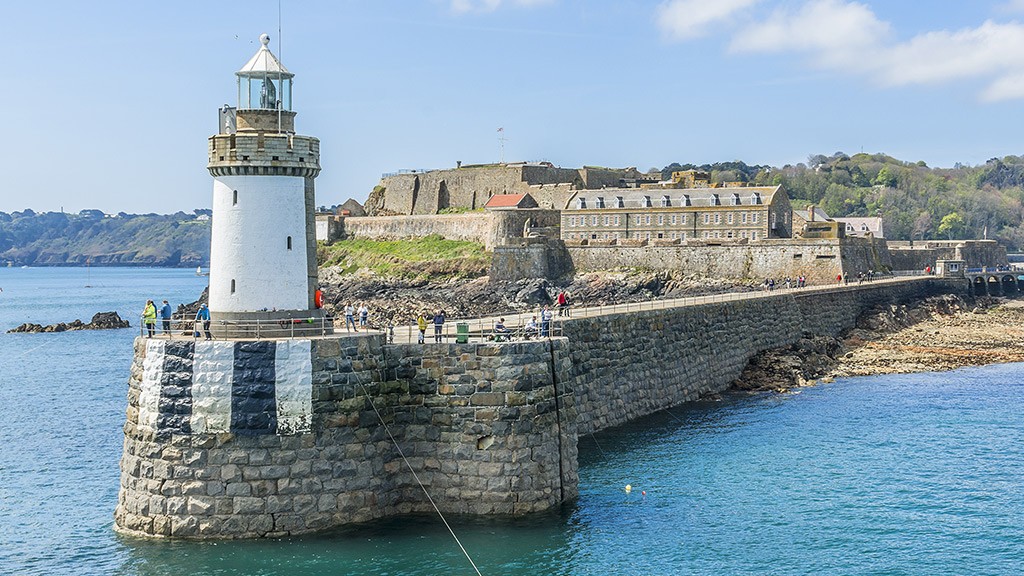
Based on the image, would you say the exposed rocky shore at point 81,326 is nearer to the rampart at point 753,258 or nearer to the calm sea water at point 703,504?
the rampart at point 753,258

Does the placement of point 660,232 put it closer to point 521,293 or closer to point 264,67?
point 521,293

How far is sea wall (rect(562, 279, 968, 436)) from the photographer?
110 ft

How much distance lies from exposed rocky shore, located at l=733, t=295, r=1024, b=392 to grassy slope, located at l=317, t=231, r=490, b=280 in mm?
34828

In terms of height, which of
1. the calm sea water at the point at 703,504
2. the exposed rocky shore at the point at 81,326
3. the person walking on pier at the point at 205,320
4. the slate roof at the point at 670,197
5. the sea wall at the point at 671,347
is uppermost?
the slate roof at the point at 670,197

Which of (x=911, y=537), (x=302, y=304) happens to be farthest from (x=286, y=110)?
(x=911, y=537)

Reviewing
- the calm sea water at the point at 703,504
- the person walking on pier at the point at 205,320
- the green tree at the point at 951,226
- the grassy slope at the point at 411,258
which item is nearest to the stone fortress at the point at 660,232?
the grassy slope at the point at 411,258

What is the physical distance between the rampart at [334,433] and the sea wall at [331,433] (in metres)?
0.03

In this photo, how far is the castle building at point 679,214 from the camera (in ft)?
261

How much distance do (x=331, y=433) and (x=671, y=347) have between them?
63.9 ft

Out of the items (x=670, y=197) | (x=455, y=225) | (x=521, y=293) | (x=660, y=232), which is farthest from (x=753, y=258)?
(x=455, y=225)

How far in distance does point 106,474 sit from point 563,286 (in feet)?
170

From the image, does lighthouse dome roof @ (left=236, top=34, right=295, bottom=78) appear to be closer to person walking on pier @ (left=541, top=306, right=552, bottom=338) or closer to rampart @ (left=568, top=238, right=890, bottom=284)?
person walking on pier @ (left=541, top=306, right=552, bottom=338)

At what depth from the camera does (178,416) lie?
22266 millimetres

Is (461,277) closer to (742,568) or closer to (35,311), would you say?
(35,311)
